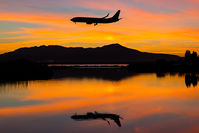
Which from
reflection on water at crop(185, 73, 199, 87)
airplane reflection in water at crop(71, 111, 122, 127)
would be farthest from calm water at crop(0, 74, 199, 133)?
reflection on water at crop(185, 73, 199, 87)

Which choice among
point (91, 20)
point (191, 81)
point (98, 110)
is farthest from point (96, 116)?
point (191, 81)

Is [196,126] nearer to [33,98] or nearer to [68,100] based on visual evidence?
[68,100]

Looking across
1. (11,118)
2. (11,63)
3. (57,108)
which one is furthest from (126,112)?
(11,63)

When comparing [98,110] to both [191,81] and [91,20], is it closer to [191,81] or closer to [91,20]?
[91,20]

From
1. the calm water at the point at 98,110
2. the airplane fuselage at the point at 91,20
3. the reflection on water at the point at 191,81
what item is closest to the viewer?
the calm water at the point at 98,110

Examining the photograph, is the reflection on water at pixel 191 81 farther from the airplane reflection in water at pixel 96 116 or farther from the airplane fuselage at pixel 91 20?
the airplane reflection in water at pixel 96 116

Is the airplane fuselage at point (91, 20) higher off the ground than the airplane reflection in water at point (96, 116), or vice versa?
the airplane fuselage at point (91, 20)

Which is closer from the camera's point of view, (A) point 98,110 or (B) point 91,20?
(A) point 98,110

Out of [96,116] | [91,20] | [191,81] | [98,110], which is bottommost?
[191,81]

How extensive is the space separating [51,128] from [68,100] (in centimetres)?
2979

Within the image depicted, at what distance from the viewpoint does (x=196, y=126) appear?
1796 inches

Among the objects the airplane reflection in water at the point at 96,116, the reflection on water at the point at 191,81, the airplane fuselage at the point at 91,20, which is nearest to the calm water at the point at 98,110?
the airplane reflection in water at the point at 96,116

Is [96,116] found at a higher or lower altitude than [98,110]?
higher

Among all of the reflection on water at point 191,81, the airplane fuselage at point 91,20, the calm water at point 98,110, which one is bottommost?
the reflection on water at point 191,81
